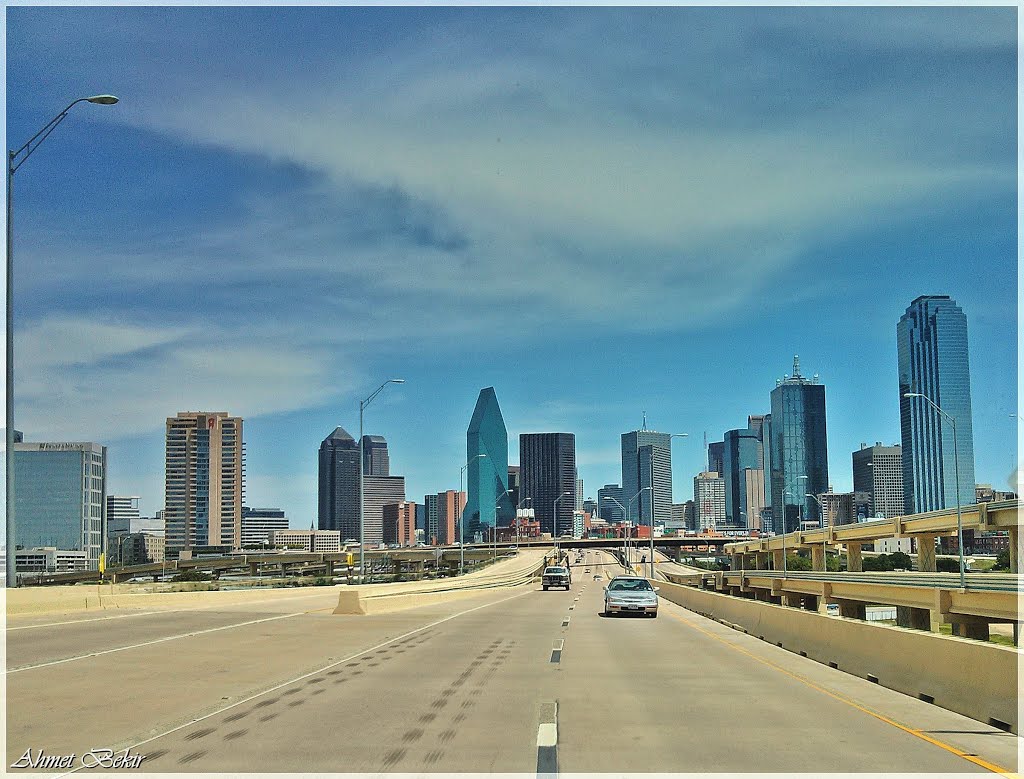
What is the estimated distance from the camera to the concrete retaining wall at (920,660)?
11719mm

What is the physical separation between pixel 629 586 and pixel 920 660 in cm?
2420

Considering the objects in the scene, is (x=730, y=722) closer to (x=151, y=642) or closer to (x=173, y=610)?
(x=151, y=642)

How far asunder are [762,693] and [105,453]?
175m

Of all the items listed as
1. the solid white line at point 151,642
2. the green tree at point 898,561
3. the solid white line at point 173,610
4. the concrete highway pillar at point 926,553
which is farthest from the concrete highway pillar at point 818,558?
the solid white line at point 151,642

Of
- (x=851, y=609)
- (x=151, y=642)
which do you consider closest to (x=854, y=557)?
(x=851, y=609)

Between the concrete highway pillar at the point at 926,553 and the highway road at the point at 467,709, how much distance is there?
193 ft

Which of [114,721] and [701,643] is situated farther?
[701,643]

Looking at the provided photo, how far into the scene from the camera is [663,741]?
10.8 m

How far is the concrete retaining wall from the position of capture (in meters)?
11.7

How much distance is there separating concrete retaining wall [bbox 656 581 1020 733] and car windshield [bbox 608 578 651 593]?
13153 millimetres

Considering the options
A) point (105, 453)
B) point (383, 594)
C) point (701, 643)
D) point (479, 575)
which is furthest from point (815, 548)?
point (105, 453)

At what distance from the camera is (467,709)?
13188 mm

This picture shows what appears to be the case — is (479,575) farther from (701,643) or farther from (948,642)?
(948,642)

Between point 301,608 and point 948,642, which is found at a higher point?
point 948,642
